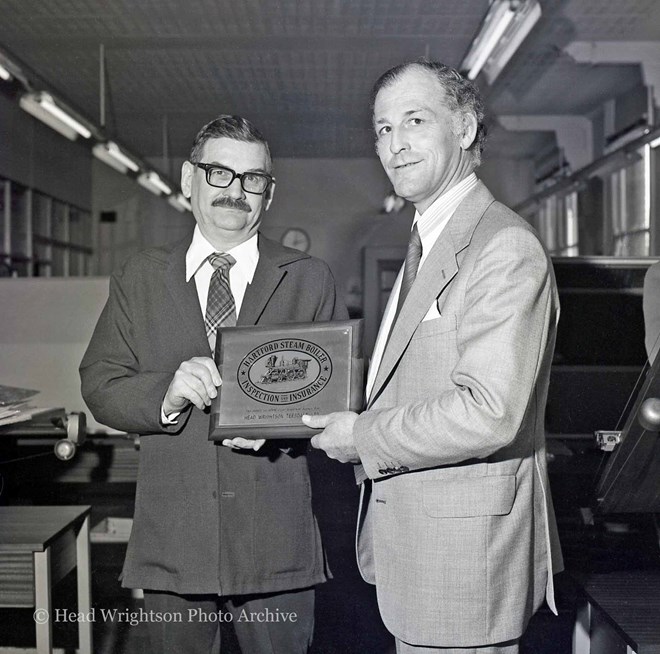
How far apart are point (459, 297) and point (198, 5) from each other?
453 centimetres

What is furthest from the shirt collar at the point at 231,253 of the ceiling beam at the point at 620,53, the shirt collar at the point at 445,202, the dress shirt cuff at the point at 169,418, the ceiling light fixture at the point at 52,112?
the ceiling beam at the point at 620,53

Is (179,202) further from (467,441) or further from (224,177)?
(467,441)

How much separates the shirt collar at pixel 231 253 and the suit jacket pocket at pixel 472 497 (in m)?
0.69

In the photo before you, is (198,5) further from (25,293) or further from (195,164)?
(195,164)

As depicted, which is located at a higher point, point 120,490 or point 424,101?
point 424,101

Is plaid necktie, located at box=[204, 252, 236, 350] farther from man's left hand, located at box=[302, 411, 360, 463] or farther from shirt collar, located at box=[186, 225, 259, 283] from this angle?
man's left hand, located at box=[302, 411, 360, 463]

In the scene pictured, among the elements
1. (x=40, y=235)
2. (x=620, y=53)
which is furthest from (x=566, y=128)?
(x=40, y=235)

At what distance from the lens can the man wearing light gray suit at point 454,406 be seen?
46.7 inches

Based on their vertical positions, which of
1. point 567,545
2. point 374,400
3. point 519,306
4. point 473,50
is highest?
point 473,50

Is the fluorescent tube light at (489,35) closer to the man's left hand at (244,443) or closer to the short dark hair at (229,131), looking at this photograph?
the short dark hair at (229,131)

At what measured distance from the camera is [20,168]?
7.88 m

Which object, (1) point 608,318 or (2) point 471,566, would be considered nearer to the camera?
(2) point 471,566

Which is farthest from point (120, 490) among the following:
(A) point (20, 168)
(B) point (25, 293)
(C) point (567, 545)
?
(A) point (20, 168)

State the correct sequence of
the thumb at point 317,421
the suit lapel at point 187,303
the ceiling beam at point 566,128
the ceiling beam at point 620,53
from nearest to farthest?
the thumb at point 317,421
the suit lapel at point 187,303
the ceiling beam at point 620,53
the ceiling beam at point 566,128
